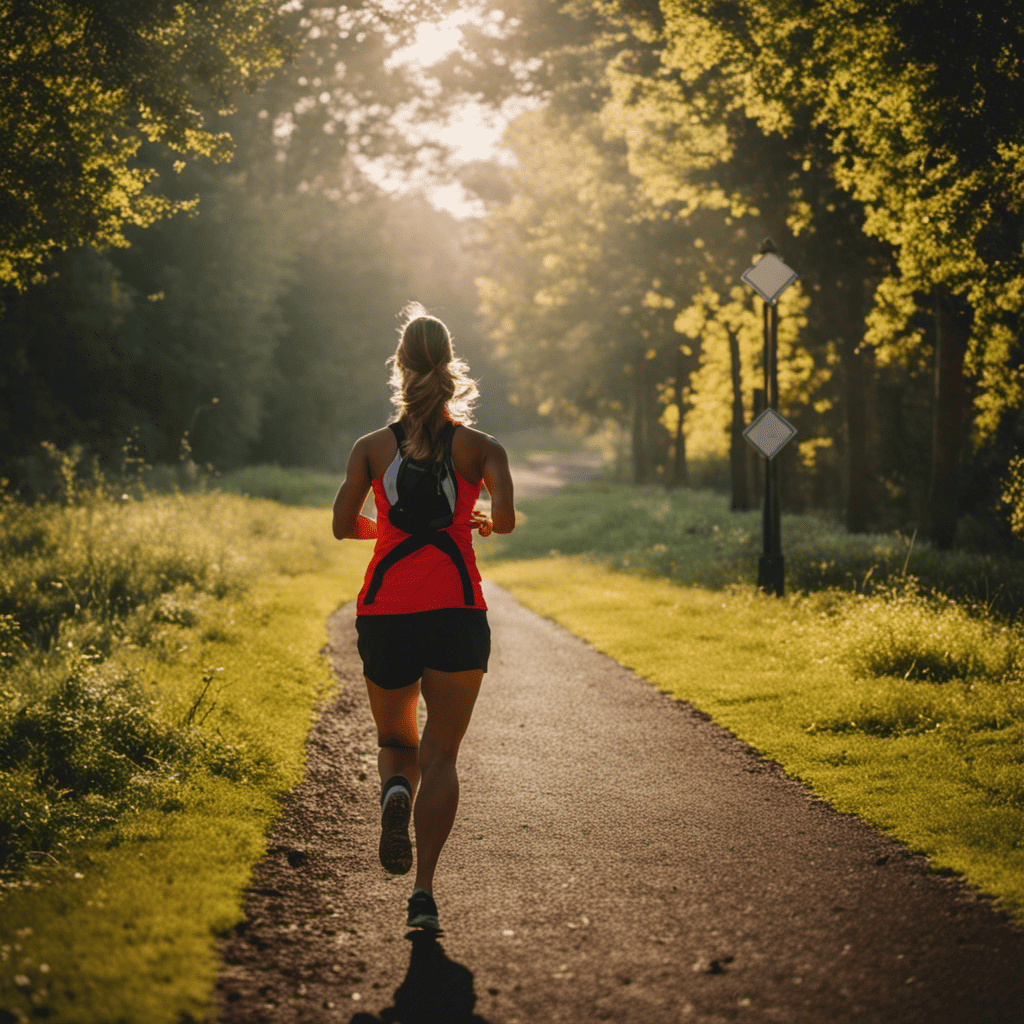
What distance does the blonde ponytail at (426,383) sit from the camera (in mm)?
4129

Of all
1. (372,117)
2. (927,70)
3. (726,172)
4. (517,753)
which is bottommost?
(517,753)

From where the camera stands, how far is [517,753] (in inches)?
279

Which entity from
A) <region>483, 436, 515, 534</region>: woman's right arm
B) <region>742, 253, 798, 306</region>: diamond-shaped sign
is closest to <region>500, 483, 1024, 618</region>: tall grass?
<region>742, 253, 798, 306</region>: diamond-shaped sign

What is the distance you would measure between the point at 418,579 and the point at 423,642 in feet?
0.85

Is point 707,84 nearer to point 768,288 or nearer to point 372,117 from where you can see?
point 768,288

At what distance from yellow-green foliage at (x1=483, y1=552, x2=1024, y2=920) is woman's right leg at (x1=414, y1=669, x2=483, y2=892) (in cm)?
241

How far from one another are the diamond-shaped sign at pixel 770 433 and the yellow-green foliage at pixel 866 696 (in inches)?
75.6

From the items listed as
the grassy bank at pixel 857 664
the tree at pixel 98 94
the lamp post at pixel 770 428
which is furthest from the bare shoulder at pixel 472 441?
the lamp post at pixel 770 428

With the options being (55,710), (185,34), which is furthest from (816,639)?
(185,34)

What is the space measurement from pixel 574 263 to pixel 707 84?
13.9 meters

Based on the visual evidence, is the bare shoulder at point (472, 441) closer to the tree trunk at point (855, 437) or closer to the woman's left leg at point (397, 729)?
the woman's left leg at point (397, 729)

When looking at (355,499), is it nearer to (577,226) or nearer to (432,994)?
(432,994)

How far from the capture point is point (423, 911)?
160 inches

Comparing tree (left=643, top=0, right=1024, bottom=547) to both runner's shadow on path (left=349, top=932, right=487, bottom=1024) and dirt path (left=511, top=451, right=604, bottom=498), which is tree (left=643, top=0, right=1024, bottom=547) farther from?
dirt path (left=511, top=451, right=604, bottom=498)
